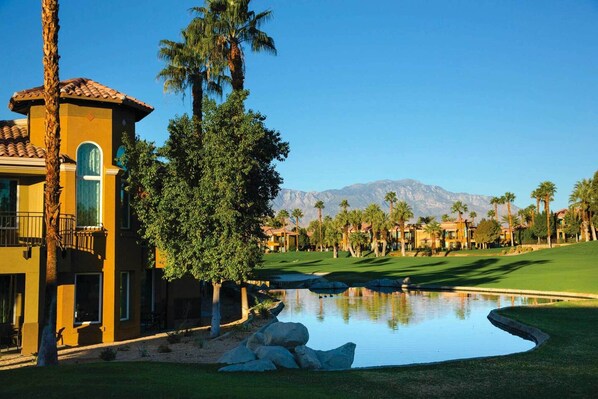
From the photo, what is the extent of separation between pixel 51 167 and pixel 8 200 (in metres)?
6.52

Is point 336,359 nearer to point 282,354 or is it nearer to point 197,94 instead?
point 282,354

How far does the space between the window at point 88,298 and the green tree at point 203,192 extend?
263 cm

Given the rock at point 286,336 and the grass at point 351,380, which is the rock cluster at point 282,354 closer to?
the rock at point 286,336

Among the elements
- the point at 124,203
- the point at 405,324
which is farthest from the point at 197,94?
the point at 405,324

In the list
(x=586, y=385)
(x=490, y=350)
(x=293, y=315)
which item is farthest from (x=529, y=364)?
(x=293, y=315)

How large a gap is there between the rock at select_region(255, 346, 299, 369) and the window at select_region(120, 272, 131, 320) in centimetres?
947

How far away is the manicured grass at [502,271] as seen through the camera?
49.6m

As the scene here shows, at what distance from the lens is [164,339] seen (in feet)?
78.4

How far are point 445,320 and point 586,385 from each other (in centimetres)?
1961

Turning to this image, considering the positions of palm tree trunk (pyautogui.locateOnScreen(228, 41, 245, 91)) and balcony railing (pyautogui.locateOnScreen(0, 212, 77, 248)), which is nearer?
balcony railing (pyautogui.locateOnScreen(0, 212, 77, 248))

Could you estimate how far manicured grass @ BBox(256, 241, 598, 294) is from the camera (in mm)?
49594

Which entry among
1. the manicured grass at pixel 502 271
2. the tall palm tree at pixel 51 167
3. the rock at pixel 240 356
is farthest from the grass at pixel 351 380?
the manicured grass at pixel 502 271

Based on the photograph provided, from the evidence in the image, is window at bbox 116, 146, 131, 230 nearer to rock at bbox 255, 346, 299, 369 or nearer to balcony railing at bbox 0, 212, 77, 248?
balcony railing at bbox 0, 212, 77, 248

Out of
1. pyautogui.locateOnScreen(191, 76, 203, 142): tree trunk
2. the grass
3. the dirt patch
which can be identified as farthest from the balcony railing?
pyautogui.locateOnScreen(191, 76, 203, 142): tree trunk
